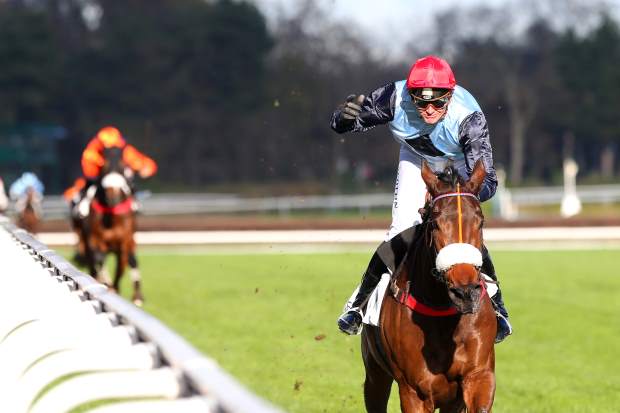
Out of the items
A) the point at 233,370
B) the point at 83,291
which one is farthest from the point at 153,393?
the point at 233,370

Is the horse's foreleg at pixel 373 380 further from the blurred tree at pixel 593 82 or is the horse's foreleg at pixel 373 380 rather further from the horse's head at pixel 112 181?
the blurred tree at pixel 593 82

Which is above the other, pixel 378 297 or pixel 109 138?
pixel 109 138

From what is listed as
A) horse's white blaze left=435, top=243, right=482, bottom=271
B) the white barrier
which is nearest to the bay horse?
horse's white blaze left=435, top=243, right=482, bottom=271

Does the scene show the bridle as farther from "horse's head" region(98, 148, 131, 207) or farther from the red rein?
"horse's head" region(98, 148, 131, 207)

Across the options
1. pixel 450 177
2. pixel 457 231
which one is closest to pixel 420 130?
pixel 450 177

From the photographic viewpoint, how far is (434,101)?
551cm

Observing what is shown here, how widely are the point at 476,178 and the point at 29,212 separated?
20.3 meters

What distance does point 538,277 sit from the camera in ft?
59.8

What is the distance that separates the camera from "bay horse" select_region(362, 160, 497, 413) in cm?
494

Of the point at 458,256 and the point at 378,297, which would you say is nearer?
the point at 458,256

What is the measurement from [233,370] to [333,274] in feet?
30.8

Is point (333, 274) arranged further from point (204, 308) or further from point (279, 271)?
point (204, 308)

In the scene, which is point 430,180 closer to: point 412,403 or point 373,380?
point 412,403

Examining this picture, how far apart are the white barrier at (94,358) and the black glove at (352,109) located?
1538 millimetres
